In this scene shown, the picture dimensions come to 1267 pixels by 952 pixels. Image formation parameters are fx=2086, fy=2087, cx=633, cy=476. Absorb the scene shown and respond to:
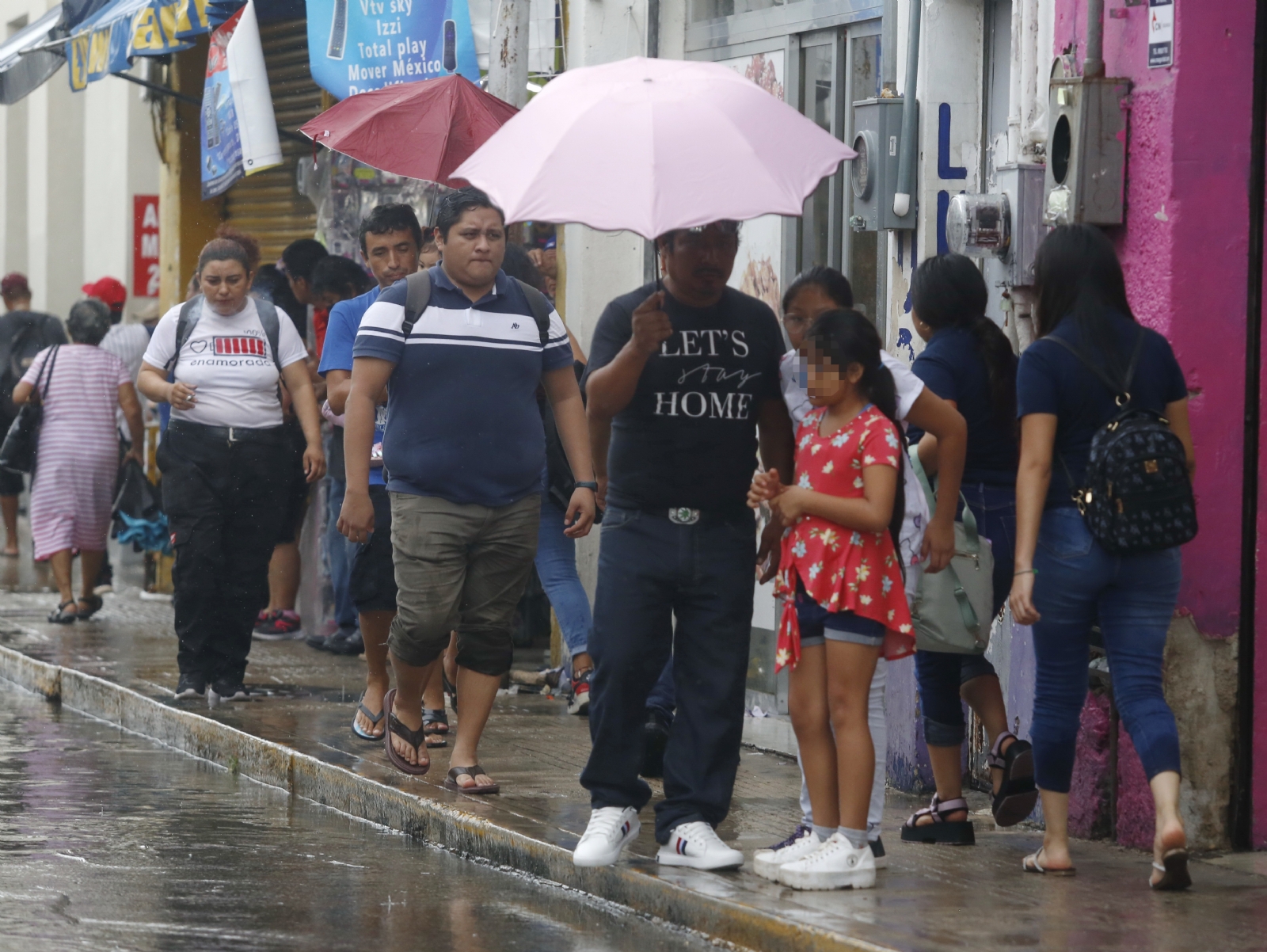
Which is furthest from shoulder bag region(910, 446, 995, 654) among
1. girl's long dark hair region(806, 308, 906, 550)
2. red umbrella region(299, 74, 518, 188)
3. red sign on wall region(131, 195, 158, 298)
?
red sign on wall region(131, 195, 158, 298)

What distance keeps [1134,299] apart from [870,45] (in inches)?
101

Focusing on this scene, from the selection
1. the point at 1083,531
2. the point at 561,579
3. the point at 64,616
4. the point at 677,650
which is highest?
the point at 1083,531

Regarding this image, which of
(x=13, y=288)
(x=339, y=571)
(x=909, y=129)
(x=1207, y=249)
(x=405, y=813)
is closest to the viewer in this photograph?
(x=1207, y=249)

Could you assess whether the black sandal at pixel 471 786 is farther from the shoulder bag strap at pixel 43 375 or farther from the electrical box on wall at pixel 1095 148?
the shoulder bag strap at pixel 43 375

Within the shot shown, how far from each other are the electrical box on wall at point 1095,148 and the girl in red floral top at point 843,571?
1.03 meters

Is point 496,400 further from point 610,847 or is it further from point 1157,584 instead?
point 1157,584

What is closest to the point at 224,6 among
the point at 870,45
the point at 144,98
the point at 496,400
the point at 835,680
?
the point at 144,98

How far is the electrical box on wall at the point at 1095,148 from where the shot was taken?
6125 millimetres

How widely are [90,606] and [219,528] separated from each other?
12.2 ft

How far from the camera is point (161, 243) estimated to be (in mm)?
14664

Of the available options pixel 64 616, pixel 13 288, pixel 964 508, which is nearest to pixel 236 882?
pixel 964 508

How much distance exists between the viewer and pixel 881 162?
745cm

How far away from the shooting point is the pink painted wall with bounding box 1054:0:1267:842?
6.01 metres

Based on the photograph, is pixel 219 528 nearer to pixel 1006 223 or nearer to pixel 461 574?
pixel 461 574
